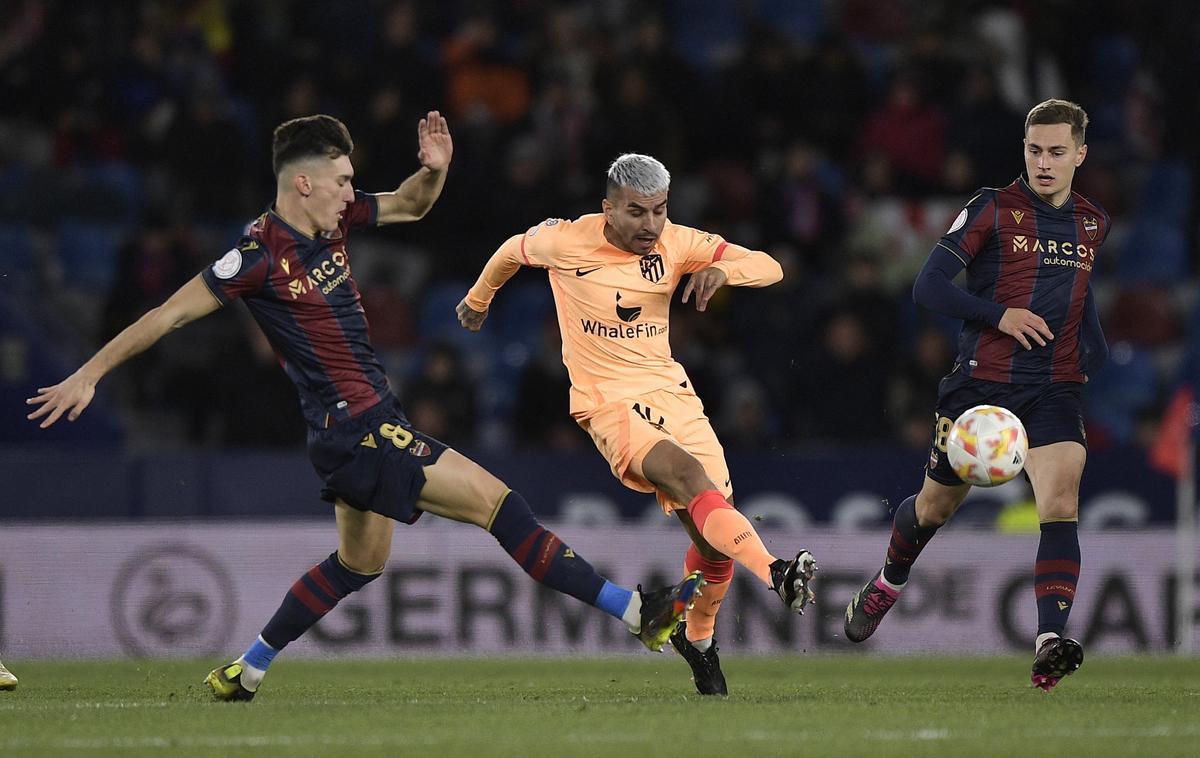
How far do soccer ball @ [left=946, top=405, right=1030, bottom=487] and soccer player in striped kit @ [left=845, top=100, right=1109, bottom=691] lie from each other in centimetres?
20

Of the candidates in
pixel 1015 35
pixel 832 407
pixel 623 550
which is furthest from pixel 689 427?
pixel 1015 35

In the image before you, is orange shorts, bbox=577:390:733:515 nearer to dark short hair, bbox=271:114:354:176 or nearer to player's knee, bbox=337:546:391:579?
player's knee, bbox=337:546:391:579

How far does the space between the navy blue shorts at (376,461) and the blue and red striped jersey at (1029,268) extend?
2458 millimetres

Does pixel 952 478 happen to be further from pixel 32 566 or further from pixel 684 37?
pixel 684 37

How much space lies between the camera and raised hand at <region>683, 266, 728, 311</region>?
284 inches

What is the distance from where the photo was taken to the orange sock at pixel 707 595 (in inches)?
297

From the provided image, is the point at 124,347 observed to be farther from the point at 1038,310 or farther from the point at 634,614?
the point at 1038,310

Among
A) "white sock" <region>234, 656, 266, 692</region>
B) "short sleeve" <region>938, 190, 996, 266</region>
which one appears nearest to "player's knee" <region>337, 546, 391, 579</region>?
"white sock" <region>234, 656, 266, 692</region>

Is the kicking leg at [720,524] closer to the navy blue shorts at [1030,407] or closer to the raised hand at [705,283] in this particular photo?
the raised hand at [705,283]

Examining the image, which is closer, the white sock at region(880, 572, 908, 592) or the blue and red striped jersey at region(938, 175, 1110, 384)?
the blue and red striped jersey at region(938, 175, 1110, 384)

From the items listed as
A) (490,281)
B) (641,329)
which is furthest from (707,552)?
(490,281)

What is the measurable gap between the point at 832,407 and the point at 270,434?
3.92 m

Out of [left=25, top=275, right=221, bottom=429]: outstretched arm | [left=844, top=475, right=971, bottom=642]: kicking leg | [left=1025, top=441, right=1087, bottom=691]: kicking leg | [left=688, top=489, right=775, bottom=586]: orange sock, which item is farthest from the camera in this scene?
[left=844, top=475, right=971, bottom=642]: kicking leg

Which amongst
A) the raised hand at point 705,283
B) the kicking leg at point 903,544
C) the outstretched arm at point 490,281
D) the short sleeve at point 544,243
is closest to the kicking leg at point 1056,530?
the kicking leg at point 903,544
